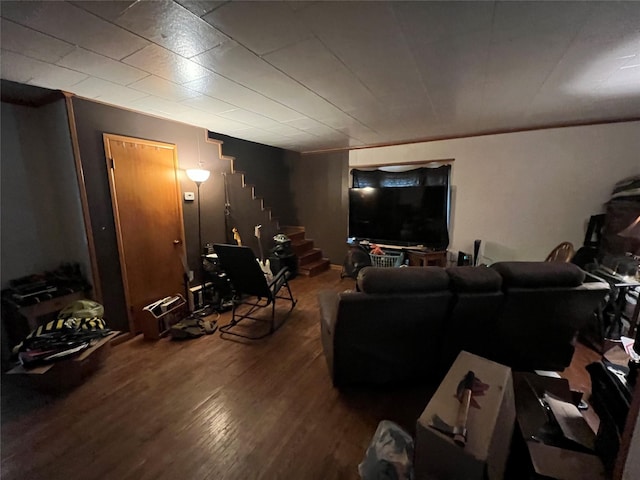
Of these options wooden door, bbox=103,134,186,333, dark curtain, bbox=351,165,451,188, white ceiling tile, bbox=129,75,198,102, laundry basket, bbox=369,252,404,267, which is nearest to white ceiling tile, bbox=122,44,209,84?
white ceiling tile, bbox=129,75,198,102

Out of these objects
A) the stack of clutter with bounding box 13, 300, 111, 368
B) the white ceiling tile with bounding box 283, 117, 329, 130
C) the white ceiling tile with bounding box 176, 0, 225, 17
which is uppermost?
the white ceiling tile with bounding box 283, 117, 329, 130

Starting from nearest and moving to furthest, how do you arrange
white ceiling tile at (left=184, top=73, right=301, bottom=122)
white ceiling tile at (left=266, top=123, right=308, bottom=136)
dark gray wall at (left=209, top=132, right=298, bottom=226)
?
white ceiling tile at (left=184, top=73, right=301, bottom=122) → white ceiling tile at (left=266, top=123, right=308, bottom=136) → dark gray wall at (left=209, top=132, right=298, bottom=226)

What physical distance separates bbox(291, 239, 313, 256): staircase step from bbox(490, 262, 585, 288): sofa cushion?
354cm

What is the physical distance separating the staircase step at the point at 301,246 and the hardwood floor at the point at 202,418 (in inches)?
102

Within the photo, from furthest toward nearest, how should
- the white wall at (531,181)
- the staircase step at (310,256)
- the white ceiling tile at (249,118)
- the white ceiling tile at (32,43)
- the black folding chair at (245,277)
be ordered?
the staircase step at (310,256) < the white wall at (531,181) < the white ceiling tile at (249,118) < the black folding chair at (245,277) < the white ceiling tile at (32,43)

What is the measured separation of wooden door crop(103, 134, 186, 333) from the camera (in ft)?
8.53

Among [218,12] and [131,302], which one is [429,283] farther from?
[131,302]

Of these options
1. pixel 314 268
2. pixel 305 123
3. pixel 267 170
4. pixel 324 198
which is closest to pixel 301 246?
pixel 314 268

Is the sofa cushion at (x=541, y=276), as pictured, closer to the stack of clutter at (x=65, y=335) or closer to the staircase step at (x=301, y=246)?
the stack of clutter at (x=65, y=335)

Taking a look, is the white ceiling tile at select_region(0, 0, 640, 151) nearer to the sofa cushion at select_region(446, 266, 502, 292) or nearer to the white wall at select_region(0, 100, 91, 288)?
the white wall at select_region(0, 100, 91, 288)

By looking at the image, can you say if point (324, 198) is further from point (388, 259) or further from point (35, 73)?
point (35, 73)

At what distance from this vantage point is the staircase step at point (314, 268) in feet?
15.7

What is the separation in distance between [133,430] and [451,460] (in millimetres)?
1838

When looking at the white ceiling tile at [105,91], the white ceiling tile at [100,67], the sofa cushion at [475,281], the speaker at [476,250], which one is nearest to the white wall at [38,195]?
the white ceiling tile at [105,91]
